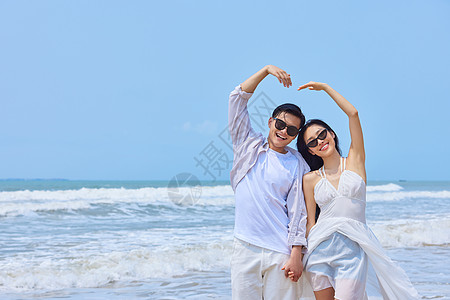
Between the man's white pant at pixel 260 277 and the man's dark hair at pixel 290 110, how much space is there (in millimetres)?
825

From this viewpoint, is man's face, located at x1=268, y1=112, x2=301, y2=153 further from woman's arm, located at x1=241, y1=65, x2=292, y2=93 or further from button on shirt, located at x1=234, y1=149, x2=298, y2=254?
woman's arm, located at x1=241, y1=65, x2=292, y2=93

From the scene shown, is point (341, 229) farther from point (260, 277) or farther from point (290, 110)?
point (290, 110)

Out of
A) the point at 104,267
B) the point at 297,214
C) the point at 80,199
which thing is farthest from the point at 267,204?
the point at 80,199

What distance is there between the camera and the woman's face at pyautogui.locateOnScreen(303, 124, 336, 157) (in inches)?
→ 108

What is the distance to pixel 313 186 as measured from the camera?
8.67 feet

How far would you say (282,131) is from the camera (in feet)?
8.83

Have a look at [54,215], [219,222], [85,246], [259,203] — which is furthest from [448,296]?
[54,215]

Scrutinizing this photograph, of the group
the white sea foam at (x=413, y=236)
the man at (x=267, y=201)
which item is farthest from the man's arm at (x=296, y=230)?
the white sea foam at (x=413, y=236)

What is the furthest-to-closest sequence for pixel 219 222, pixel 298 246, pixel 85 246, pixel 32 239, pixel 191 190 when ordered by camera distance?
1. pixel 191 190
2. pixel 219 222
3. pixel 32 239
4. pixel 85 246
5. pixel 298 246

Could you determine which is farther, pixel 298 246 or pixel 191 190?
pixel 191 190

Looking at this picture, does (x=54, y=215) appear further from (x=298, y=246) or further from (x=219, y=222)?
(x=298, y=246)

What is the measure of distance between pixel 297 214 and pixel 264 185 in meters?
0.25

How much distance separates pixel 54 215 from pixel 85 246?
18.8 ft

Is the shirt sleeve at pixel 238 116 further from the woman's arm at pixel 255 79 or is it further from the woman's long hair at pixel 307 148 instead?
the woman's long hair at pixel 307 148
